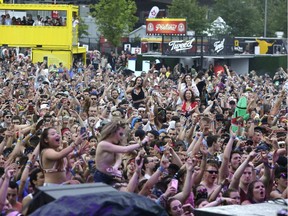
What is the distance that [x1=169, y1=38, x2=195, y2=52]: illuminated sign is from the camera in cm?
3759

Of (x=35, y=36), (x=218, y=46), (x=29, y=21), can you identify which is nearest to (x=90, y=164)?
(x=218, y=46)

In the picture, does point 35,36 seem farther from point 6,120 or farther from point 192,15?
point 6,120

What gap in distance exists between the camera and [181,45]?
37781 millimetres

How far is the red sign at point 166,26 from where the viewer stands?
153 ft

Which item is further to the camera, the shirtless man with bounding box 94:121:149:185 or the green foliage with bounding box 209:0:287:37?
the green foliage with bounding box 209:0:287:37

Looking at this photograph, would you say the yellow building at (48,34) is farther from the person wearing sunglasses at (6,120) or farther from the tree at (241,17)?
the person wearing sunglasses at (6,120)

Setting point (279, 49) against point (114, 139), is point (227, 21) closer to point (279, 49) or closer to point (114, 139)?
point (279, 49)

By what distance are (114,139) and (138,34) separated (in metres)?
54.5

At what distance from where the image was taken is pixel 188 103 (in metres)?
18.0

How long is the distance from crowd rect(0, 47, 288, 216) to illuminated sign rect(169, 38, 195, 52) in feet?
48.4

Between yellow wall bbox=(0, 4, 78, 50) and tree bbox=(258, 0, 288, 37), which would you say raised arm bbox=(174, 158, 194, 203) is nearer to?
yellow wall bbox=(0, 4, 78, 50)

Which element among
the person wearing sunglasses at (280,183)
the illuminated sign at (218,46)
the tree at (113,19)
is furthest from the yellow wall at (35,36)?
the person wearing sunglasses at (280,183)

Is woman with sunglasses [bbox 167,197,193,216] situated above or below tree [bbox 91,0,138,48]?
below

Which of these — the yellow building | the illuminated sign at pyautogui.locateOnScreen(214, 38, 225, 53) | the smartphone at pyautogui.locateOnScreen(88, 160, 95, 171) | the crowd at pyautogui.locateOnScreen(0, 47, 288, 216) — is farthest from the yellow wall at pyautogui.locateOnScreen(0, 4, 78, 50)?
the smartphone at pyautogui.locateOnScreen(88, 160, 95, 171)
